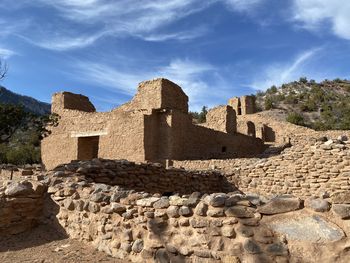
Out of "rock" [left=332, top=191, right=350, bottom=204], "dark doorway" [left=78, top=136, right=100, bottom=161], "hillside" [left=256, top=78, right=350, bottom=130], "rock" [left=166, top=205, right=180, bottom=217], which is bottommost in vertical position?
"rock" [left=166, top=205, right=180, bottom=217]

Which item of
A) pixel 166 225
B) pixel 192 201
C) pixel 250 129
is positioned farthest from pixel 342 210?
pixel 250 129

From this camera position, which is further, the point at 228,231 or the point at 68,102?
the point at 68,102

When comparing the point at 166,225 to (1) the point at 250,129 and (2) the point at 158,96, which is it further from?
(1) the point at 250,129

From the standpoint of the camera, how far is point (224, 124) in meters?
19.9

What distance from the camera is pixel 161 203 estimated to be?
4.52 metres

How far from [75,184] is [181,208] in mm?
2556

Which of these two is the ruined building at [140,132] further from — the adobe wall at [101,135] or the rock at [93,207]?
the rock at [93,207]

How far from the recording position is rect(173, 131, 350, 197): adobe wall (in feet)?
28.0

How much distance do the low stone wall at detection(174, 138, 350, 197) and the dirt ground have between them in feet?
17.1

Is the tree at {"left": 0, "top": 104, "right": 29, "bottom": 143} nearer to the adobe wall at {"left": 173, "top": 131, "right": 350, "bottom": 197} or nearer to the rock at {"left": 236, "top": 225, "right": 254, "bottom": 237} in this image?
the adobe wall at {"left": 173, "top": 131, "right": 350, "bottom": 197}

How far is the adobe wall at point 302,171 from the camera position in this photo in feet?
28.0

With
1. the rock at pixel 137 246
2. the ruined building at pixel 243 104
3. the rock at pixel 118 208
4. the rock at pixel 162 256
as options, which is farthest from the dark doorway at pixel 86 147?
the ruined building at pixel 243 104

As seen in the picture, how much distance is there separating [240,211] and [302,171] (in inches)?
232

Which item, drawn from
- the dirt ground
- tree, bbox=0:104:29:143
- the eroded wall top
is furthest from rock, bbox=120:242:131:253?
the eroded wall top
